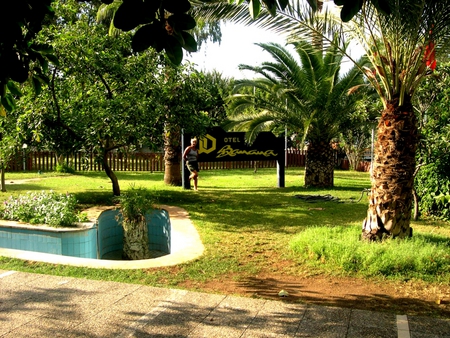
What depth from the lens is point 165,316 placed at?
4.45 m

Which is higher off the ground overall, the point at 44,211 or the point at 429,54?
the point at 429,54

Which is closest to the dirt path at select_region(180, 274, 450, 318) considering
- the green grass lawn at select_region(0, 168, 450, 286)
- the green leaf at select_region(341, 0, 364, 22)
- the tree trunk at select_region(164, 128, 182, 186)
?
the green grass lawn at select_region(0, 168, 450, 286)

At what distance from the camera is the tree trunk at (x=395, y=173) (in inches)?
274

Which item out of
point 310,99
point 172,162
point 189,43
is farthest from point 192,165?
point 189,43

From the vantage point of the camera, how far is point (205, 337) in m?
4.02

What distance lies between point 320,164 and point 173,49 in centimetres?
1350

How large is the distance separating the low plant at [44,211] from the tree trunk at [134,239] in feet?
3.03

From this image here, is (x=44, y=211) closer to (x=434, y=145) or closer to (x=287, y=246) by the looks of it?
(x=287, y=246)

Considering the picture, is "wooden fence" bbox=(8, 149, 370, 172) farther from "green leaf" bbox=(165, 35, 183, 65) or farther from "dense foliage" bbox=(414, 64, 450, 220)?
"green leaf" bbox=(165, 35, 183, 65)

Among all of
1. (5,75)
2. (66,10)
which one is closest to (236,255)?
(5,75)

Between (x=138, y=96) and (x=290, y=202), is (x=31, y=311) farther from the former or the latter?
(x=290, y=202)

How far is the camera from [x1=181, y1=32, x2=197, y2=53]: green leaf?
8.56 feet

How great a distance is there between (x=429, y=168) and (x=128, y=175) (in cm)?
1412

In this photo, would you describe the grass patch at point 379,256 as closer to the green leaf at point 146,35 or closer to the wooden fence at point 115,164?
the green leaf at point 146,35
